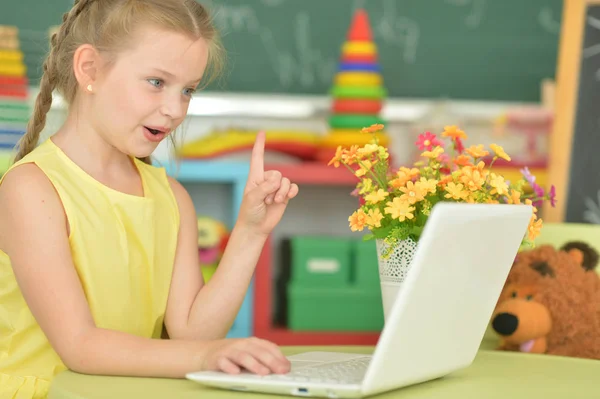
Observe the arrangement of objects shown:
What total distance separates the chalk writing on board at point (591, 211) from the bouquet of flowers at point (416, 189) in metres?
1.09

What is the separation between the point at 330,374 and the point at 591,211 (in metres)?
1.49

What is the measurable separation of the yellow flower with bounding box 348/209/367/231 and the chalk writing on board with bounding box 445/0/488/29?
2.25 m

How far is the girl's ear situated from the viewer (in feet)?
4.38

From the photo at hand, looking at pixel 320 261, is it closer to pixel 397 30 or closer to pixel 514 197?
pixel 397 30

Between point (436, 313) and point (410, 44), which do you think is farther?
point (410, 44)

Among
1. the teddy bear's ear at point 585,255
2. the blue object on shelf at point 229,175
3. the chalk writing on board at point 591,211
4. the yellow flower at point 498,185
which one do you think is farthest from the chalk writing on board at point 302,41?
the yellow flower at point 498,185

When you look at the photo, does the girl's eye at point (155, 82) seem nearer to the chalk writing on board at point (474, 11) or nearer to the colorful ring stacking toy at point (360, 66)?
the colorful ring stacking toy at point (360, 66)

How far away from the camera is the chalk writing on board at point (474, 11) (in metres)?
3.29

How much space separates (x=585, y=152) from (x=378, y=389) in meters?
1.58

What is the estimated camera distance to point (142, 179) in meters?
1.45

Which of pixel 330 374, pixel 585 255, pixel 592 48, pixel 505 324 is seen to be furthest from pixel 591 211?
pixel 330 374

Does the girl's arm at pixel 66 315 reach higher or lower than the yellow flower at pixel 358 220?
lower

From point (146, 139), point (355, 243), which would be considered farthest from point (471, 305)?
point (355, 243)

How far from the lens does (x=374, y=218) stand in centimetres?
119
